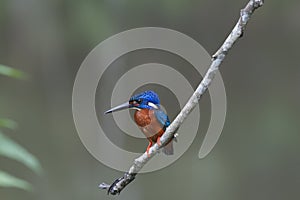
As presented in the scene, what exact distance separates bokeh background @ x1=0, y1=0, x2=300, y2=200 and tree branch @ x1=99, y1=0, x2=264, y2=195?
13.8 feet

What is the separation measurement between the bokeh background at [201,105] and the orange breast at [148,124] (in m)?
4.17

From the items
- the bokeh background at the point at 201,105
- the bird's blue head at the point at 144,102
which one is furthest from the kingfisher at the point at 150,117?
the bokeh background at the point at 201,105

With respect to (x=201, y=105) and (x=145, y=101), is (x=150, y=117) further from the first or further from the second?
(x=201, y=105)

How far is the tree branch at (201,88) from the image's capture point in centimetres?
77

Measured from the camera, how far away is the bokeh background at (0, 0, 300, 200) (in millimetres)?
5461

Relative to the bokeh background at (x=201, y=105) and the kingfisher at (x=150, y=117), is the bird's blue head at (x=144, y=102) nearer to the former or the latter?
the kingfisher at (x=150, y=117)

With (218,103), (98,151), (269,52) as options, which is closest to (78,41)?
(269,52)

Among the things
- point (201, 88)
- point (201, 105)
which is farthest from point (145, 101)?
point (201, 105)

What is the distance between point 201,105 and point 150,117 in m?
4.73

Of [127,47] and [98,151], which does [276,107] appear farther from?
[98,151]

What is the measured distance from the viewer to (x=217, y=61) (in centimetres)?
77

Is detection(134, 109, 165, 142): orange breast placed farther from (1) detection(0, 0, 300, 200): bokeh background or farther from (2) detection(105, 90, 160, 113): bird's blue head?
(1) detection(0, 0, 300, 200): bokeh background

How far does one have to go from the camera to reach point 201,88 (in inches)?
30.3

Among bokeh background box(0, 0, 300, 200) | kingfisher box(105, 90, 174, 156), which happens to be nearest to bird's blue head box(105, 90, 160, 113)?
kingfisher box(105, 90, 174, 156)
